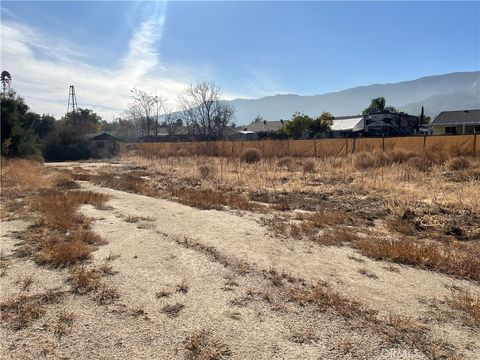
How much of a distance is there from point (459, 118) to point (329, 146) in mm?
43824

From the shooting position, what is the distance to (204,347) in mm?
3633

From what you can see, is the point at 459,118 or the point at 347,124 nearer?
the point at 459,118

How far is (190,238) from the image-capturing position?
7.68 metres

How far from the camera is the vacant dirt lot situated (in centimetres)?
373

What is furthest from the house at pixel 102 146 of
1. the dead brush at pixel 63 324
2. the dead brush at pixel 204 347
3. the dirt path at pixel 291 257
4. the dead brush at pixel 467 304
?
the dead brush at pixel 467 304

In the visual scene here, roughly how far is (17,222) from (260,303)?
737 centimetres

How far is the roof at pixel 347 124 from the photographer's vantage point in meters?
68.6

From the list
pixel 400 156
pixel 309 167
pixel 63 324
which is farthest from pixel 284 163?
pixel 63 324

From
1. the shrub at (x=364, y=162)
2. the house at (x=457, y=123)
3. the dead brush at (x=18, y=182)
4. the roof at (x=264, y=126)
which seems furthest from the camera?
the roof at (x=264, y=126)

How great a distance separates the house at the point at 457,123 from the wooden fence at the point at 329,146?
40.2 meters

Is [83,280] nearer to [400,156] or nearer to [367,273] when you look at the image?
[367,273]

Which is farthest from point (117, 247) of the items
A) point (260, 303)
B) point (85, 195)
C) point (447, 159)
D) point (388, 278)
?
point (447, 159)

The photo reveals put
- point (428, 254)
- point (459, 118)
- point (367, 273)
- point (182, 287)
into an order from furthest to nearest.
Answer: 1. point (459, 118)
2. point (428, 254)
3. point (367, 273)
4. point (182, 287)

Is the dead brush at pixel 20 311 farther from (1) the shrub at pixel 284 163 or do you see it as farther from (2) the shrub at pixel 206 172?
(1) the shrub at pixel 284 163
